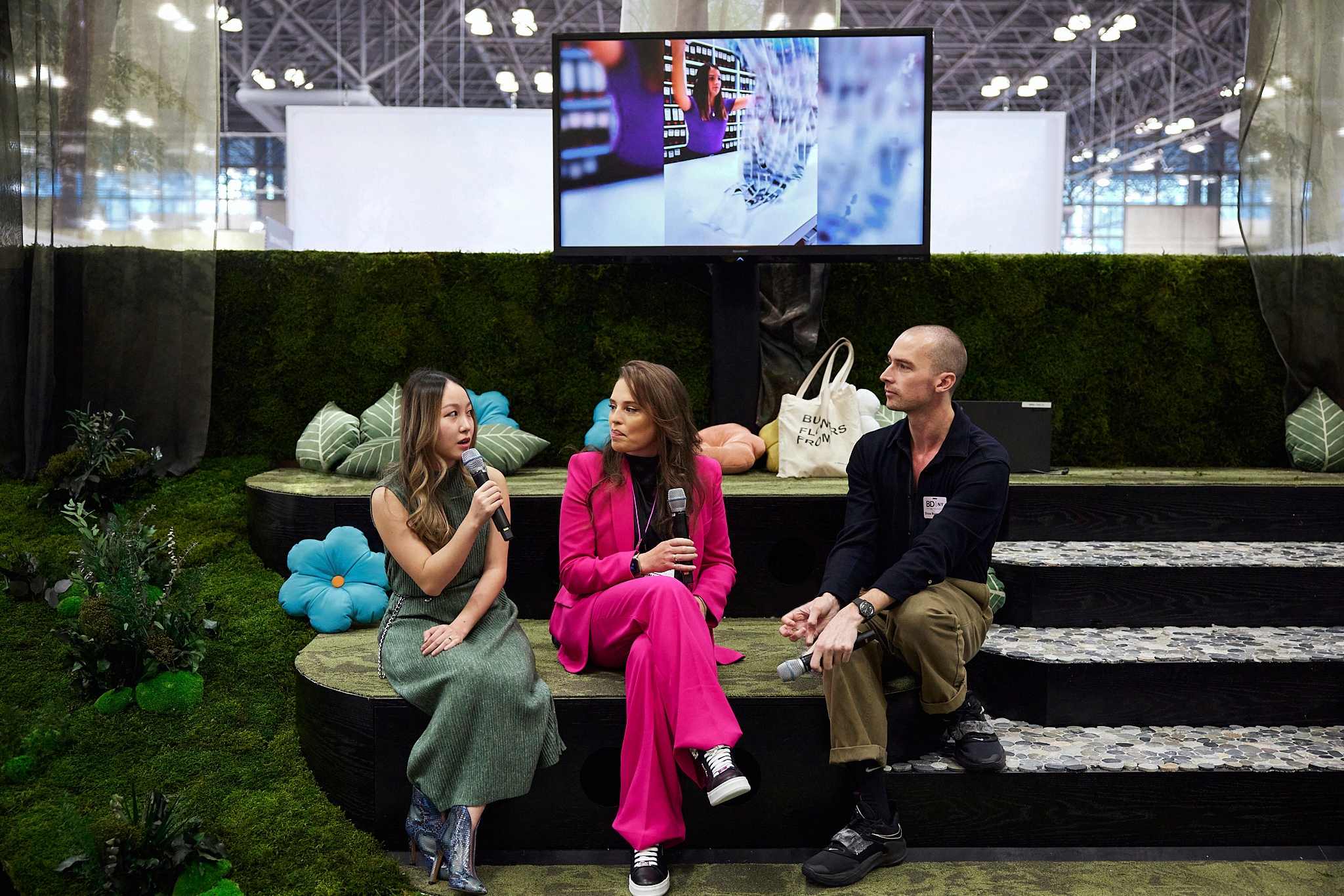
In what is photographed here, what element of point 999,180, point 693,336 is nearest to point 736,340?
point 693,336

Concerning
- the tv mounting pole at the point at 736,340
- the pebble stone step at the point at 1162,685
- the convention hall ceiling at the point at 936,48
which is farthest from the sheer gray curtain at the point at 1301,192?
the convention hall ceiling at the point at 936,48

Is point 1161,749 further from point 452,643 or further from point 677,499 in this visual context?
point 452,643

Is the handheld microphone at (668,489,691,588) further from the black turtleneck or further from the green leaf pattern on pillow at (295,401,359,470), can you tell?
the green leaf pattern on pillow at (295,401,359,470)

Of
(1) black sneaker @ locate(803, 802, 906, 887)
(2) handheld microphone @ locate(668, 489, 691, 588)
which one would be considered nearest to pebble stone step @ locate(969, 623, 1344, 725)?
Answer: (1) black sneaker @ locate(803, 802, 906, 887)

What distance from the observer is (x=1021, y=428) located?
13.3ft

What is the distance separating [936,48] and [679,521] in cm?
1421

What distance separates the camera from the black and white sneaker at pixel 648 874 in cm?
213

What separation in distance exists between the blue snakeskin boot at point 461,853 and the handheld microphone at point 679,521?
2.47ft

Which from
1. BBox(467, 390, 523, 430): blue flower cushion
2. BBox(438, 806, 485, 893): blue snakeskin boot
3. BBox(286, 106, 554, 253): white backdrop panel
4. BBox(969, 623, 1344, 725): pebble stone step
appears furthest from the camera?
BBox(286, 106, 554, 253): white backdrop panel

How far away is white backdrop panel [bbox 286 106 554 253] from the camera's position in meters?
6.04

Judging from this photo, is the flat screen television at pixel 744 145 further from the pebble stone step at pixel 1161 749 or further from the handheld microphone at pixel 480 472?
the pebble stone step at pixel 1161 749

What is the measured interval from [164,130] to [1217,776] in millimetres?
4687

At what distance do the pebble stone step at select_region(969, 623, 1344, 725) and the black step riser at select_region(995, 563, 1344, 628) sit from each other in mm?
254

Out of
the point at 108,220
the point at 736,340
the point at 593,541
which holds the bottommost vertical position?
the point at 593,541
